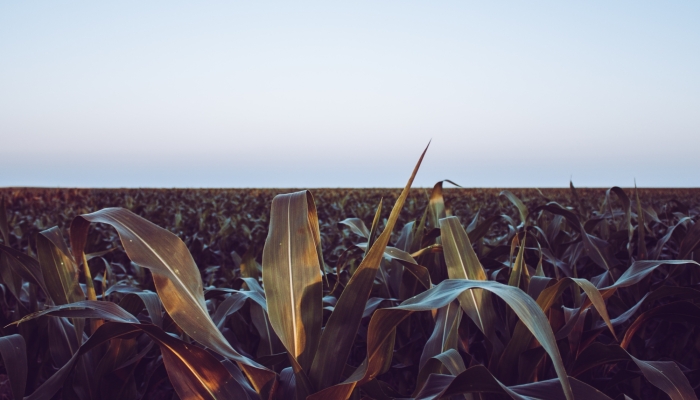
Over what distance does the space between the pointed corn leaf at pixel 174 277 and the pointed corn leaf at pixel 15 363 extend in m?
0.34

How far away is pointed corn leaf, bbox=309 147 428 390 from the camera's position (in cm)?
82

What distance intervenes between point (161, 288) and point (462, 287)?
497 mm

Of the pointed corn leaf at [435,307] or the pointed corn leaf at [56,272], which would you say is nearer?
the pointed corn leaf at [435,307]

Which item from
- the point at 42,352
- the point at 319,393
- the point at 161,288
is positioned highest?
the point at 161,288

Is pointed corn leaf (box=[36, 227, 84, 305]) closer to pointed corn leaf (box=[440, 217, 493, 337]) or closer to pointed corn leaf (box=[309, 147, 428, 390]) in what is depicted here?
pointed corn leaf (box=[309, 147, 428, 390])

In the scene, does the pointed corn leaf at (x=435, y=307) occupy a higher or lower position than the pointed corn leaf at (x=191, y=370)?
higher

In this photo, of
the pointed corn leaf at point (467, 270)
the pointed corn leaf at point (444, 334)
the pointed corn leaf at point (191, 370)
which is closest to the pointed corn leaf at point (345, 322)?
the pointed corn leaf at point (191, 370)

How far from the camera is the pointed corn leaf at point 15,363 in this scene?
113cm

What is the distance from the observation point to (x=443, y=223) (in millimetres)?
1241

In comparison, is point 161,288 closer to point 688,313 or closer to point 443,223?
point 443,223

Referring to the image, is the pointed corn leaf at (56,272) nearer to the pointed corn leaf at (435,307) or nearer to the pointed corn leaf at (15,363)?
the pointed corn leaf at (15,363)

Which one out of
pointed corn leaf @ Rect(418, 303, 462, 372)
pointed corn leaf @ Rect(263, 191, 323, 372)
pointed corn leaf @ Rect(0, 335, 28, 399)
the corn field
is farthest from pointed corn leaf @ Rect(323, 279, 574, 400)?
pointed corn leaf @ Rect(0, 335, 28, 399)

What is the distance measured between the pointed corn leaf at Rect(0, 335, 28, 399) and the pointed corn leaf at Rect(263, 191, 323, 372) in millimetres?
649

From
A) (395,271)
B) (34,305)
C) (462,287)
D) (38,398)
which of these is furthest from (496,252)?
(34,305)
